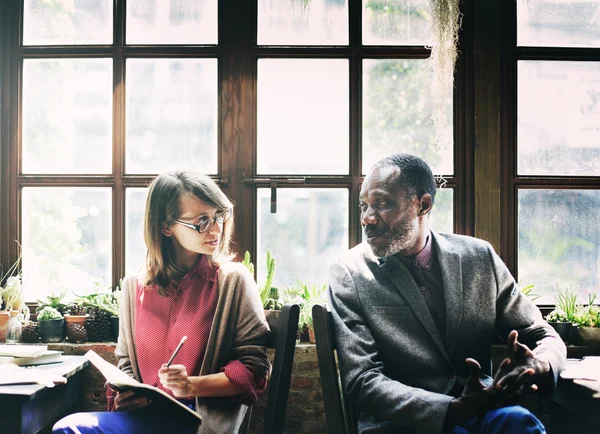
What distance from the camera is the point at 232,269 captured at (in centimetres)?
206

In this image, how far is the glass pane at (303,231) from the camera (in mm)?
2770

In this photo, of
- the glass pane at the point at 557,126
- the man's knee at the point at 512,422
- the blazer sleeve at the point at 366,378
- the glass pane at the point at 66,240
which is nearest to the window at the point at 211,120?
the glass pane at the point at 66,240

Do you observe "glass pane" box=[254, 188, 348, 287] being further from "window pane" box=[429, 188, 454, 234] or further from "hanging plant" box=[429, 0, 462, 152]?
"hanging plant" box=[429, 0, 462, 152]

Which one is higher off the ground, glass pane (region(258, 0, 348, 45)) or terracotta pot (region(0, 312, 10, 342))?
glass pane (region(258, 0, 348, 45))

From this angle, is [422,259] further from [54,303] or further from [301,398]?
[54,303]

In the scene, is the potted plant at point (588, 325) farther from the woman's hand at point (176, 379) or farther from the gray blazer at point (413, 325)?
the woman's hand at point (176, 379)

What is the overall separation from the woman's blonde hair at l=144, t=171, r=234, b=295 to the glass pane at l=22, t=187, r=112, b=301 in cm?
82

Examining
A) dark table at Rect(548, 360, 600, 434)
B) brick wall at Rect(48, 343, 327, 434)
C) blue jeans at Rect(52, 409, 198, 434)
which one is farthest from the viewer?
brick wall at Rect(48, 343, 327, 434)

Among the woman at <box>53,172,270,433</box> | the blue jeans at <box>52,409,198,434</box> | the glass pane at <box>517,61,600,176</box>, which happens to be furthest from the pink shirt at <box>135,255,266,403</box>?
the glass pane at <box>517,61,600,176</box>

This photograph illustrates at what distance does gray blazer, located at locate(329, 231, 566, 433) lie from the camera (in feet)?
5.89

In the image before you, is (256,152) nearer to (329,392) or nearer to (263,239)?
(263,239)

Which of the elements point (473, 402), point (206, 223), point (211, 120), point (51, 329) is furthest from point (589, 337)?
point (51, 329)

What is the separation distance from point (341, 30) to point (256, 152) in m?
0.75

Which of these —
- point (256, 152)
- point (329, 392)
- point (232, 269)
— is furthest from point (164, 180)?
point (329, 392)
